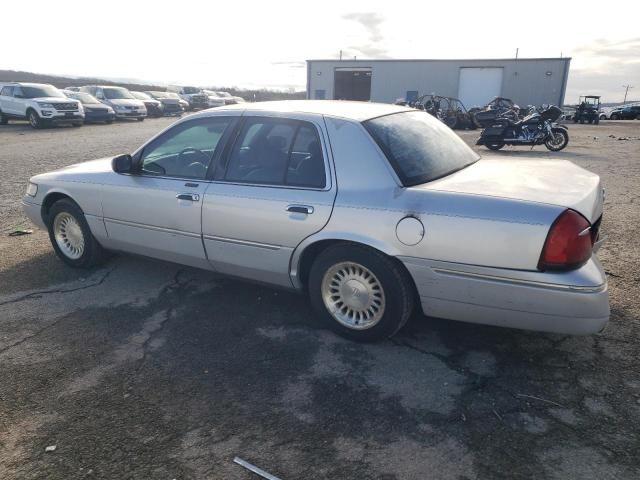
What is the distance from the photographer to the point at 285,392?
2.91 m

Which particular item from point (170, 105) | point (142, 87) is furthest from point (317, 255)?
point (142, 87)

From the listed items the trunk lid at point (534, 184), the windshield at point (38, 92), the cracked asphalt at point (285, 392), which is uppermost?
the windshield at point (38, 92)

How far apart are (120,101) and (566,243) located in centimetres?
2619

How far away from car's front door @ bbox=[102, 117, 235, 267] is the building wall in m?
35.2

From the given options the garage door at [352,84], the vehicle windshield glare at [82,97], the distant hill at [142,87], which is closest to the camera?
the vehicle windshield glare at [82,97]

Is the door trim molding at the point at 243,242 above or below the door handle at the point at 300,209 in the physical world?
below

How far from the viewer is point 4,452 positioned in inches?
97.0

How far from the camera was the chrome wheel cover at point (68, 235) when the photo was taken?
4.81m

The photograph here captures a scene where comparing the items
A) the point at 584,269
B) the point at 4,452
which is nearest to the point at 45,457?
the point at 4,452

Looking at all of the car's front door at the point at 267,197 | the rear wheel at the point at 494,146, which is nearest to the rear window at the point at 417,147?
the car's front door at the point at 267,197

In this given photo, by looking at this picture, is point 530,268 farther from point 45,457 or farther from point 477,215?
point 45,457

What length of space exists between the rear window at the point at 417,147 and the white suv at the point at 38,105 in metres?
20.4

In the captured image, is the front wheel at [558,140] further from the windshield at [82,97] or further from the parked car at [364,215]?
the windshield at [82,97]

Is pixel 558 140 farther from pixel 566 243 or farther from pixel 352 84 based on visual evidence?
pixel 352 84
